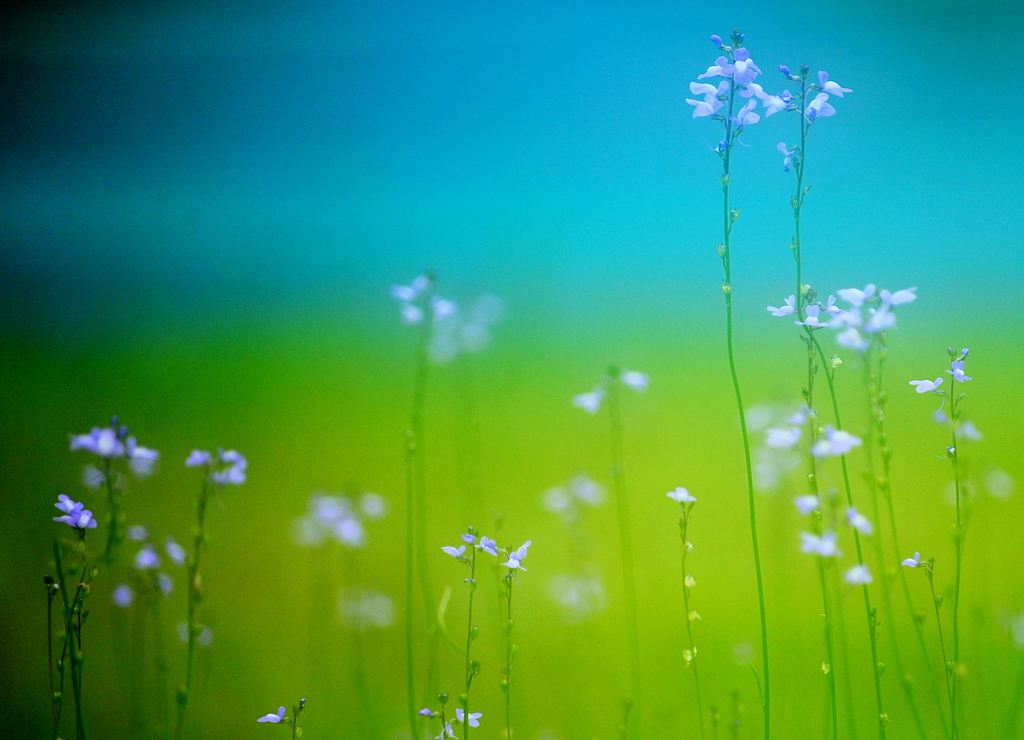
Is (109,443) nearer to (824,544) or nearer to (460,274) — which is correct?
(824,544)

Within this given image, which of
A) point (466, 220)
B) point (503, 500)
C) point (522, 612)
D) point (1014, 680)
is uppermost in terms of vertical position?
point (466, 220)

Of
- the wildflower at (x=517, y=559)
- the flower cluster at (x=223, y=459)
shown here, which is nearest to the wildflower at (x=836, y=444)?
the wildflower at (x=517, y=559)

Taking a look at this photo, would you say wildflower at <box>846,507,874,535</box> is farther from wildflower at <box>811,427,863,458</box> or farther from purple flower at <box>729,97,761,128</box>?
purple flower at <box>729,97,761,128</box>

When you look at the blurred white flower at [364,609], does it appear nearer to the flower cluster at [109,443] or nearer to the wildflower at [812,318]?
the flower cluster at [109,443]

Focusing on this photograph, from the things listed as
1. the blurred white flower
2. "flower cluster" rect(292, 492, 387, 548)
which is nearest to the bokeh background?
the blurred white flower

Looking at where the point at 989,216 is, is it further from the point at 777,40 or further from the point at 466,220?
the point at 466,220

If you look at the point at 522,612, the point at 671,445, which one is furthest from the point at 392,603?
the point at 671,445
